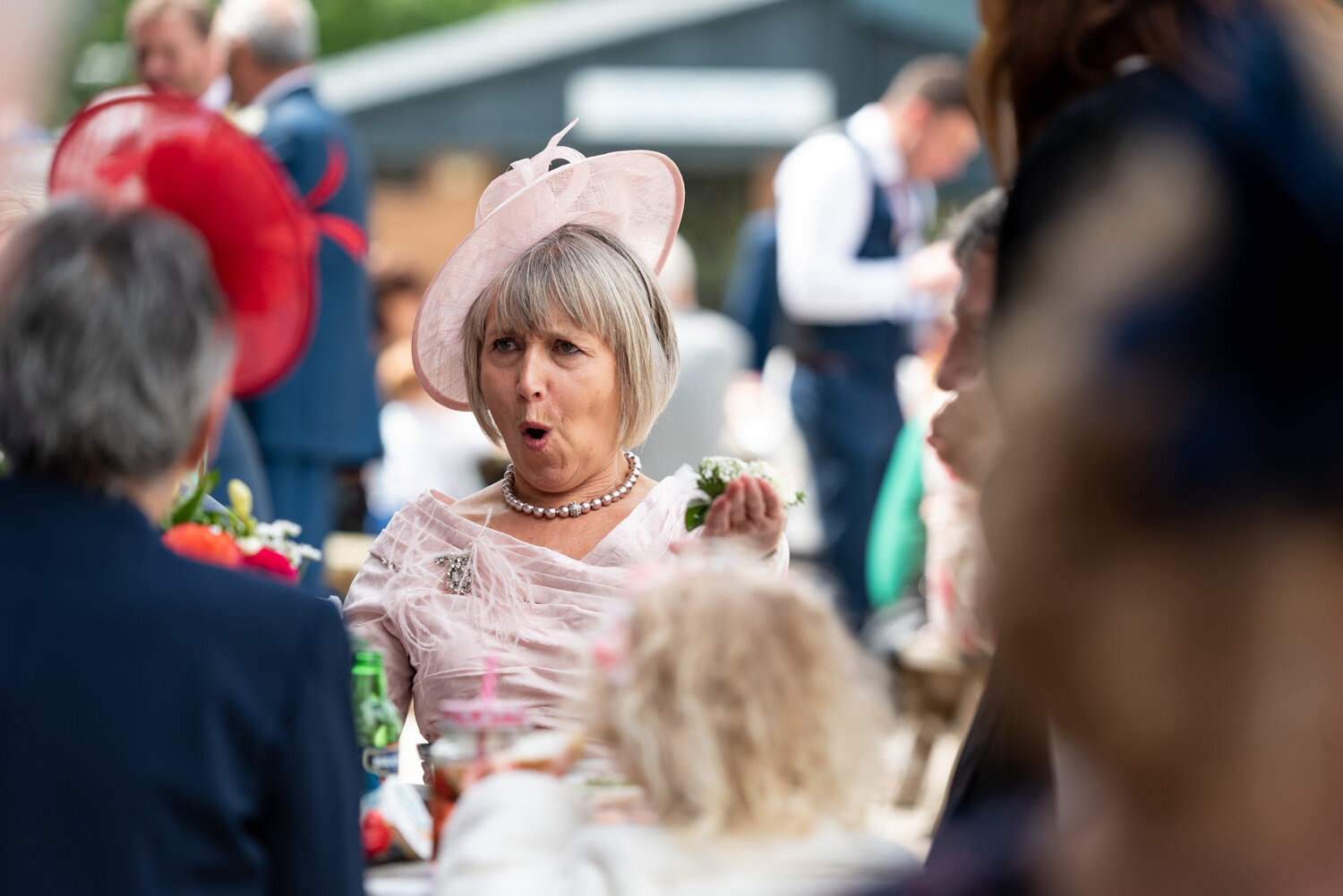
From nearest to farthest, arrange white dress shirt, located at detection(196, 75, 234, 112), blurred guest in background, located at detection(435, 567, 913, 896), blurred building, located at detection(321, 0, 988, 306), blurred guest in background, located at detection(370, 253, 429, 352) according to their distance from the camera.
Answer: blurred guest in background, located at detection(435, 567, 913, 896)
white dress shirt, located at detection(196, 75, 234, 112)
blurred guest in background, located at detection(370, 253, 429, 352)
blurred building, located at detection(321, 0, 988, 306)

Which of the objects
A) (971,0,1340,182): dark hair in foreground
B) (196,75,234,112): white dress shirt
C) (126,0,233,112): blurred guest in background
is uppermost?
(126,0,233,112): blurred guest in background

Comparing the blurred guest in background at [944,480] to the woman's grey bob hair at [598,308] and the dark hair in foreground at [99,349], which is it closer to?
the woman's grey bob hair at [598,308]

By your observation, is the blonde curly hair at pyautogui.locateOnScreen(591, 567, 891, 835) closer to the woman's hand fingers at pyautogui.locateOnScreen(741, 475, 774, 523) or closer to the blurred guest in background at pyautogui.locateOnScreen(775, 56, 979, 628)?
the woman's hand fingers at pyautogui.locateOnScreen(741, 475, 774, 523)

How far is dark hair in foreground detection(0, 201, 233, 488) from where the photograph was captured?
1.50 meters

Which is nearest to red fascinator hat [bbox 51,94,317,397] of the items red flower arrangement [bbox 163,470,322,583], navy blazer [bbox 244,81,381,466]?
red flower arrangement [bbox 163,470,322,583]

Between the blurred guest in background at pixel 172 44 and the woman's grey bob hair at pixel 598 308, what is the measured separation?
2.90m

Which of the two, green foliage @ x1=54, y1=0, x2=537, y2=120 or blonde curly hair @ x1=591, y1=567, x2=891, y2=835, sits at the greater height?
green foliage @ x1=54, y1=0, x2=537, y2=120

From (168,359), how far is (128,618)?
0.87ft

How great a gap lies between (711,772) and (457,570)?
114cm

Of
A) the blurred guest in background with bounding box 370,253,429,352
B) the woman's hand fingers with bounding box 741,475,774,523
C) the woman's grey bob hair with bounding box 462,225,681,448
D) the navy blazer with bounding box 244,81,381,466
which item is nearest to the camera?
the woman's hand fingers with bounding box 741,475,774,523

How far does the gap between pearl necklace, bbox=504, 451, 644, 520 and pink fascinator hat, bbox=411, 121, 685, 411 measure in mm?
188

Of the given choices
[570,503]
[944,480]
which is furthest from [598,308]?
[944,480]

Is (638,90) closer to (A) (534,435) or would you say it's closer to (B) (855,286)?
(B) (855,286)

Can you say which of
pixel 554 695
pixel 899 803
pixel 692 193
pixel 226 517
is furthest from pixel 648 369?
pixel 692 193
